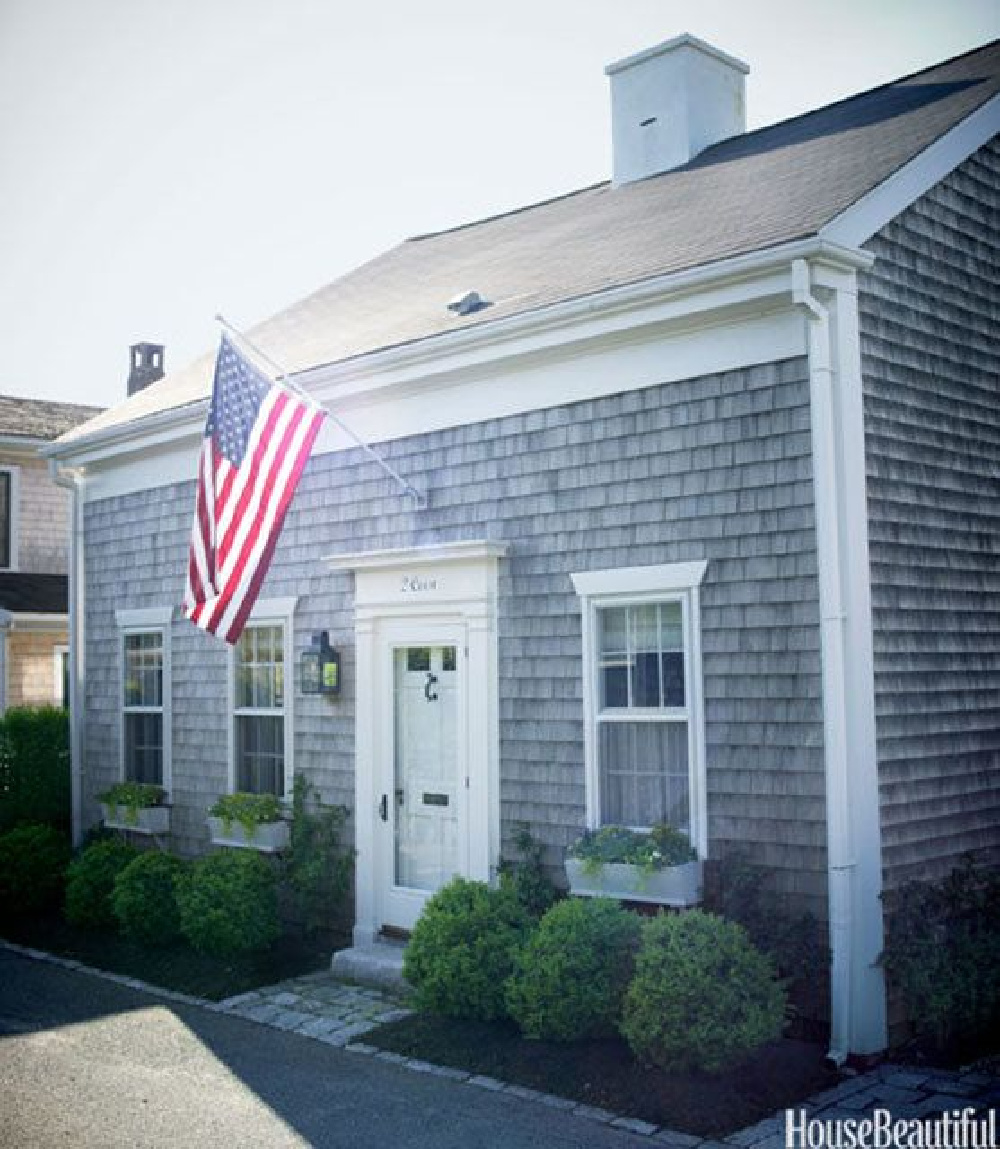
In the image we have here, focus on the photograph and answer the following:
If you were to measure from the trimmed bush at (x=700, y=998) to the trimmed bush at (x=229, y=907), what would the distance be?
3915mm

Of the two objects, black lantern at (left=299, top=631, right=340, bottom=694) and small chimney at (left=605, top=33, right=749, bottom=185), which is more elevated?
small chimney at (left=605, top=33, right=749, bottom=185)

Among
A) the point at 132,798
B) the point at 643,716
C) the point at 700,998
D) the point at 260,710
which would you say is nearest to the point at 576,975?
the point at 700,998

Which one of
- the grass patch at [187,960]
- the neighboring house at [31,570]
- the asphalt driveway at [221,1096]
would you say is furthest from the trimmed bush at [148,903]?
the neighboring house at [31,570]

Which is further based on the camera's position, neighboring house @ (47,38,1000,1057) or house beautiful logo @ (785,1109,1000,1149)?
neighboring house @ (47,38,1000,1057)

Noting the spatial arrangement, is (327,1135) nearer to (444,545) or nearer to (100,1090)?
(100,1090)

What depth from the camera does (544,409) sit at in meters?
8.76

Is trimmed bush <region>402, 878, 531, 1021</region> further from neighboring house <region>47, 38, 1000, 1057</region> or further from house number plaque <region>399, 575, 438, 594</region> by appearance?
house number plaque <region>399, 575, 438, 594</region>

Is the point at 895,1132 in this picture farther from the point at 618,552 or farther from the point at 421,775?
the point at 421,775

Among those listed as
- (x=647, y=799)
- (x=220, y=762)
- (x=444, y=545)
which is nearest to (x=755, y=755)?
(x=647, y=799)

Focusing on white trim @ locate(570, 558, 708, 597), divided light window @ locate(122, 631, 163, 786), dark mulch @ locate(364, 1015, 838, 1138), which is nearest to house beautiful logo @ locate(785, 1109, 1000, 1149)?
dark mulch @ locate(364, 1015, 838, 1138)

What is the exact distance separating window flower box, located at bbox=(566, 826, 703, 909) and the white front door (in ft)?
4.51

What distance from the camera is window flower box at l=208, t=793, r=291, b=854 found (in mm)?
10438

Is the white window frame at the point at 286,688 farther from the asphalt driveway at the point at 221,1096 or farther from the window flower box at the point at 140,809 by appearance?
the asphalt driveway at the point at 221,1096

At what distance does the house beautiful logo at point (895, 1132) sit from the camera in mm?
5764
